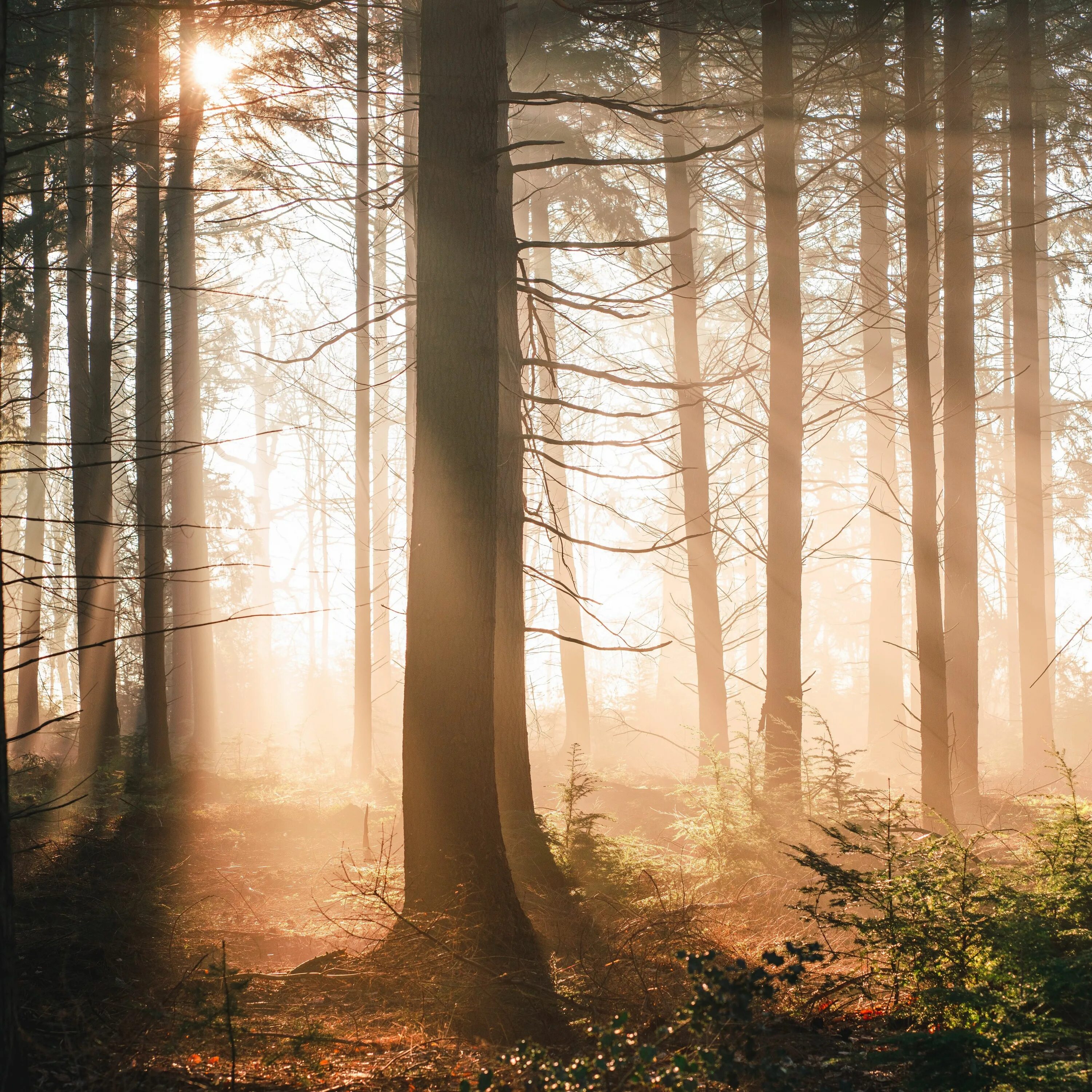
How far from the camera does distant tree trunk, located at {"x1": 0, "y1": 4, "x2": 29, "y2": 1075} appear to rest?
2.84 meters

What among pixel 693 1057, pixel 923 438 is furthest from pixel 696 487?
pixel 693 1057

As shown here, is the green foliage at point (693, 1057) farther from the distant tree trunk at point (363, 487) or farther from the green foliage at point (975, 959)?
the distant tree trunk at point (363, 487)

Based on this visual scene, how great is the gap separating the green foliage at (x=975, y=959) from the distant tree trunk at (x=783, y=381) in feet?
10.9

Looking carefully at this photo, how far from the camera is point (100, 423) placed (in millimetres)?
11609

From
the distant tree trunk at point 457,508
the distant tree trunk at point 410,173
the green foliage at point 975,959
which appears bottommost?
the green foliage at point 975,959

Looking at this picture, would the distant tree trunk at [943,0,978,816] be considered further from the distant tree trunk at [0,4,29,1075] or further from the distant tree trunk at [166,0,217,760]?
the distant tree trunk at [166,0,217,760]

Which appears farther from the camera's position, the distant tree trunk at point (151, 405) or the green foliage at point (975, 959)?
the distant tree trunk at point (151, 405)

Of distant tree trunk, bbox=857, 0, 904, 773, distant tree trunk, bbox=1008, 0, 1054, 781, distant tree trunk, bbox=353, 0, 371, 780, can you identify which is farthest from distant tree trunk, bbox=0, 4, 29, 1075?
distant tree trunk, bbox=857, 0, 904, 773

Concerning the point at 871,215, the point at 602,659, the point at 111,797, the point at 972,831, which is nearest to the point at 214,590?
the point at 602,659

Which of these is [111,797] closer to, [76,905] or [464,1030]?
[76,905]

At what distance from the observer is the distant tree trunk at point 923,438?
8055 millimetres

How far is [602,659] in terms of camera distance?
29312 mm

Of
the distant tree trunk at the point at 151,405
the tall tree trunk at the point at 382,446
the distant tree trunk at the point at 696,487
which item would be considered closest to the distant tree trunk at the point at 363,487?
the tall tree trunk at the point at 382,446

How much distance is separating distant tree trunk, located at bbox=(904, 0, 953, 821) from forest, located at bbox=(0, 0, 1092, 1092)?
0.16ft
